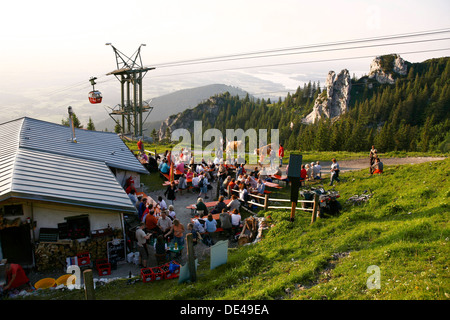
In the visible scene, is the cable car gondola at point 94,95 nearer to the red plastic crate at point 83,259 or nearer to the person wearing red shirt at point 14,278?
the red plastic crate at point 83,259

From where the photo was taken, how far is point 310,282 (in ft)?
26.8

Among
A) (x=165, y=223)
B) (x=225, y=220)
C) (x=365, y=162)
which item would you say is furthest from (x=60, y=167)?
(x=365, y=162)

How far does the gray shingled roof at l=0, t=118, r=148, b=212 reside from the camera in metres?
11.2

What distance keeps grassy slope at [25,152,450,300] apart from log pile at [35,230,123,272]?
7.37 ft

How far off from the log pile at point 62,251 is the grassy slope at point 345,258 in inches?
88.4

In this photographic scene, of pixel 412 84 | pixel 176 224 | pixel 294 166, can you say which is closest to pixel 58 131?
pixel 176 224

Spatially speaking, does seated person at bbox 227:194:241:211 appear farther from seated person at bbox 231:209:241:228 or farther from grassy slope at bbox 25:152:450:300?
grassy slope at bbox 25:152:450:300

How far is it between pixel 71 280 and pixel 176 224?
3.98m

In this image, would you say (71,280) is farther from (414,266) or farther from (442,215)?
(442,215)

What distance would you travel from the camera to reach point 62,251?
11.1m

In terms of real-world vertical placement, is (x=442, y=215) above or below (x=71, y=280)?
above

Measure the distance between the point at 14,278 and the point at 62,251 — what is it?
1815mm

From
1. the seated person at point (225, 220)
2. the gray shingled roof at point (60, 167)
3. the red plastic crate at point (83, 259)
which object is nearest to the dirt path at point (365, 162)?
the seated person at point (225, 220)

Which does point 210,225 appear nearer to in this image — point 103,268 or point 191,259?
point 191,259
